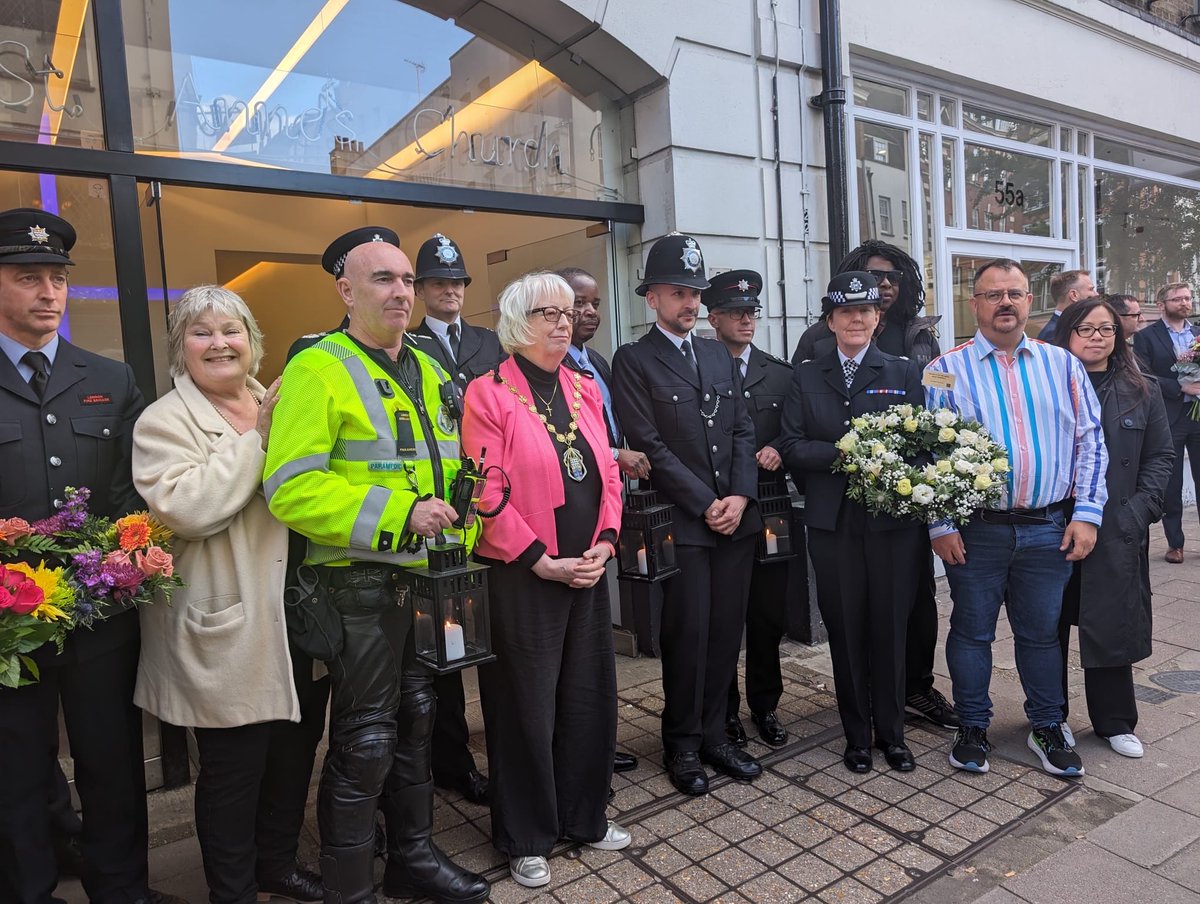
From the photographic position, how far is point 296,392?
2703mm

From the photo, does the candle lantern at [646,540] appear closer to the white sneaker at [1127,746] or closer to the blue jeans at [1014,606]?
the blue jeans at [1014,606]

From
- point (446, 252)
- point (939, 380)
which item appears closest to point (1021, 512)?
point (939, 380)

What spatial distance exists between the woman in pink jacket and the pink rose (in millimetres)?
1044

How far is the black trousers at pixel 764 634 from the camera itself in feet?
13.9

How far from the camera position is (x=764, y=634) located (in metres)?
4.26

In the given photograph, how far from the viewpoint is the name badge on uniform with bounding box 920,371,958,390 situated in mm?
3896

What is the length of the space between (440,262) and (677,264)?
113 centimetres

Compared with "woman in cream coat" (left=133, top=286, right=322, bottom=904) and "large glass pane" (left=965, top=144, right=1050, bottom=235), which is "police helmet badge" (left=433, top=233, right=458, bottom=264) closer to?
"woman in cream coat" (left=133, top=286, right=322, bottom=904)

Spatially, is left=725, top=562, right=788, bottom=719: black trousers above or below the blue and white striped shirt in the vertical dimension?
below

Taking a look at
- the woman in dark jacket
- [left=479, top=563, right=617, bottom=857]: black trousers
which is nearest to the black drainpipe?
the woman in dark jacket

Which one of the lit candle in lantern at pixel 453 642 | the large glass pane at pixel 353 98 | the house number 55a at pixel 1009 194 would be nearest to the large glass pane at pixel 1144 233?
the house number 55a at pixel 1009 194

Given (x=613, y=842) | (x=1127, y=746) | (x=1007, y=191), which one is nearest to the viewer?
(x=613, y=842)

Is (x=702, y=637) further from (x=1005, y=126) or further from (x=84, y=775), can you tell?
(x=1005, y=126)

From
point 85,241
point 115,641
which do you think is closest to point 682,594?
point 115,641
